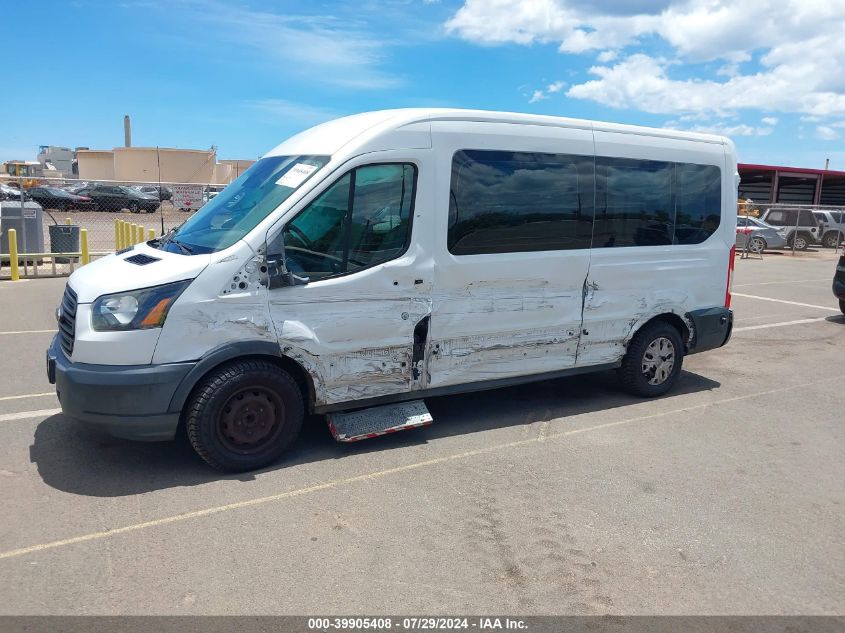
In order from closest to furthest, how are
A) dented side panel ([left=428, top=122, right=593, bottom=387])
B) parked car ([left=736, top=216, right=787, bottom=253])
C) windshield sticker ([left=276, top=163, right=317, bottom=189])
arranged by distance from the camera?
1. windshield sticker ([left=276, top=163, right=317, bottom=189])
2. dented side panel ([left=428, top=122, right=593, bottom=387])
3. parked car ([left=736, top=216, right=787, bottom=253])

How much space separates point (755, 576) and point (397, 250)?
2.91 m

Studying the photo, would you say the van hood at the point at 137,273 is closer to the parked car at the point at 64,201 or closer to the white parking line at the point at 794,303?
the white parking line at the point at 794,303

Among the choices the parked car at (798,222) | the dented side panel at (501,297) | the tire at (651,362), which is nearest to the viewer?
the dented side panel at (501,297)

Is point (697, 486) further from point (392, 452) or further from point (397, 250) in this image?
point (397, 250)

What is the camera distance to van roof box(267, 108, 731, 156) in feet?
15.6

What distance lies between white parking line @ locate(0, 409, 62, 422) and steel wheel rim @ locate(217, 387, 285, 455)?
2.01 metres

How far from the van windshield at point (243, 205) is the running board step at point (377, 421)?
1485 mm

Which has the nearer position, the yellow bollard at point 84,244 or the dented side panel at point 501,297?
the dented side panel at point 501,297

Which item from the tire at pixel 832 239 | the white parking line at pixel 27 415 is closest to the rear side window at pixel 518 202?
the white parking line at pixel 27 415

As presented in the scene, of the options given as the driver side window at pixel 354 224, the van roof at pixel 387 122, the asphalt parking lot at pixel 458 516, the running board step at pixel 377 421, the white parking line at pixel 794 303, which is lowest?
the asphalt parking lot at pixel 458 516

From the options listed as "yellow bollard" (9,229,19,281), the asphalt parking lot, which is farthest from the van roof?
"yellow bollard" (9,229,19,281)

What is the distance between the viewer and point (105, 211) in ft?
117

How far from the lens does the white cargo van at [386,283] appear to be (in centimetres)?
418

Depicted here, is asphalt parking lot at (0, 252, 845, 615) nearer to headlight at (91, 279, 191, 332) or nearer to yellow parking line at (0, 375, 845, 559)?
yellow parking line at (0, 375, 845, 559)
